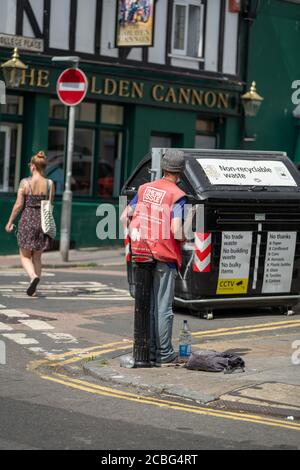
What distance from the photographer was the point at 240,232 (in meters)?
12.8

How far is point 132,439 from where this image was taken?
7148 millimetres

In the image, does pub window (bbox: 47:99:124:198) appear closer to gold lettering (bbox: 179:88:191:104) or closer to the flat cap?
gold lettering (bbox: 179:88:191:104)

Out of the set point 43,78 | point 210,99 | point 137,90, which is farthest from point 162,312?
point 210,99

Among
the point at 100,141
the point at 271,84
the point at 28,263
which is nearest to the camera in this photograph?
the point at 28,263

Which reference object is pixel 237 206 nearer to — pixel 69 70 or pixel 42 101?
pixel 69 70

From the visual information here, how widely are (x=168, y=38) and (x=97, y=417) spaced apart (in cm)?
1715

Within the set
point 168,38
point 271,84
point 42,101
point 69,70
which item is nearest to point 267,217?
point 69,70

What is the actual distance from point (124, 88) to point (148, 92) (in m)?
0.75

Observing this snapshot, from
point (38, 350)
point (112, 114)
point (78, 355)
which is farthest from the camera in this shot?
point (112, 114)

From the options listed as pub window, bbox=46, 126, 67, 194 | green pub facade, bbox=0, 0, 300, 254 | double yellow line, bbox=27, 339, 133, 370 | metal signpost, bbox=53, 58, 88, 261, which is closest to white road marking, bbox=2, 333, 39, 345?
double yellow line, bbox=27, 339, 133, 370

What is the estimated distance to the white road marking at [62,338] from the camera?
11.3 metres

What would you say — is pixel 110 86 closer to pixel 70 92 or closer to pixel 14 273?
pixel 70 92

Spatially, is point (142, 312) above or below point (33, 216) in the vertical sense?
below

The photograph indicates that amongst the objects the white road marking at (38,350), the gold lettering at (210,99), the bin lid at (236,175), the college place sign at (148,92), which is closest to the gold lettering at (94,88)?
the college place sign at (148,92)
